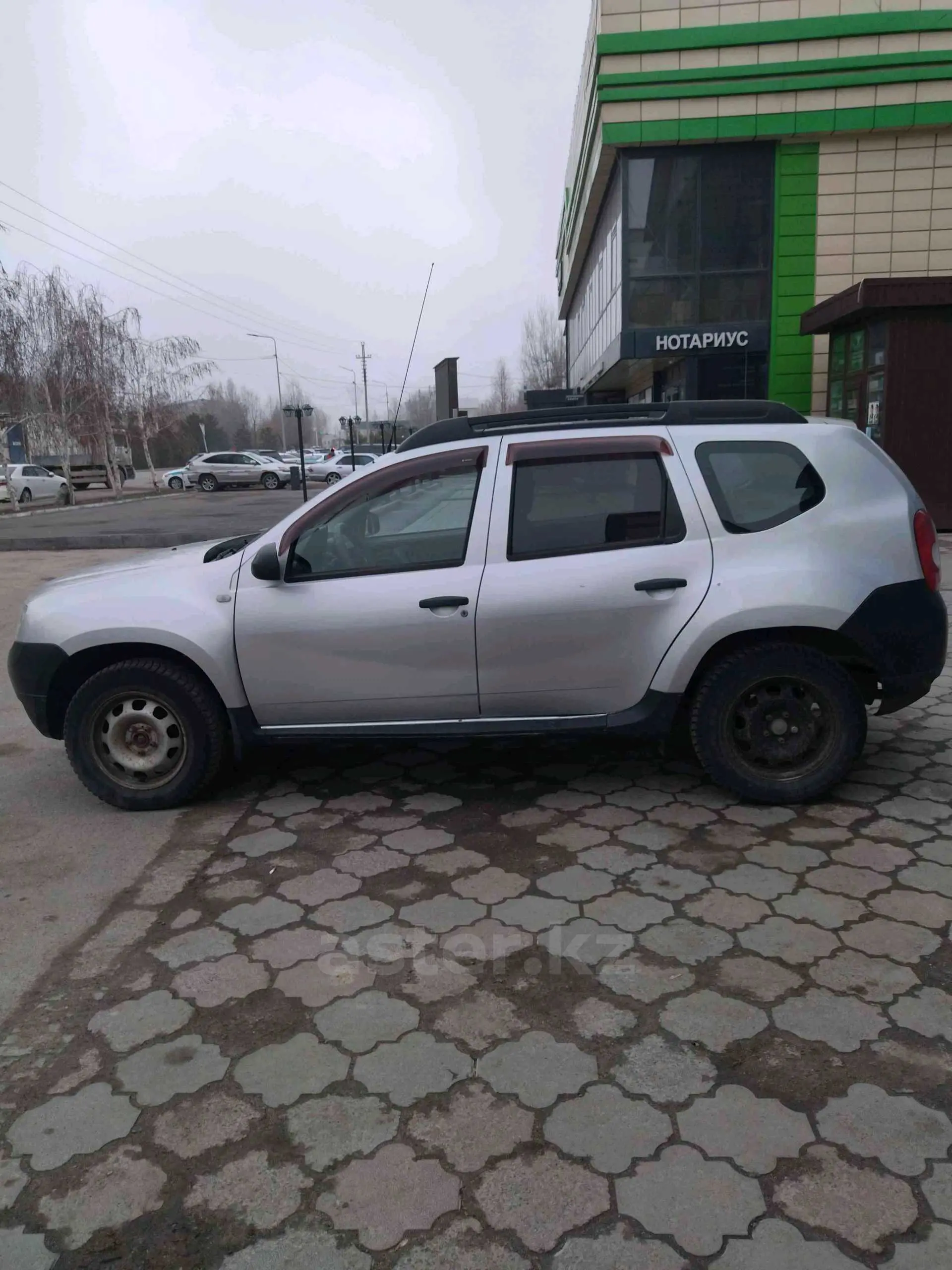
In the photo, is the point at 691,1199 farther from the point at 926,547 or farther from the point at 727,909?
the point at 926,547

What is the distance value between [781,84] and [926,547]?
15.7m

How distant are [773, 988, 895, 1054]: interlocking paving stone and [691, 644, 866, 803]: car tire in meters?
1.46

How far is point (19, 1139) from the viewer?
246 cm

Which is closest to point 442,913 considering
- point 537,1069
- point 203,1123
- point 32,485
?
point 537,1069

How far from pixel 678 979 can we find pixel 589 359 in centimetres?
2674

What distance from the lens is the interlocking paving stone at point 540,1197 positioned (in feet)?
6.97

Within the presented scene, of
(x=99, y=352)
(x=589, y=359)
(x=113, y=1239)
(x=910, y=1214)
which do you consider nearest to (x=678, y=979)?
(x=910, y=1214)

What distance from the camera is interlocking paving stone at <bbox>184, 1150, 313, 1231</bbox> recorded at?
220 centimetres

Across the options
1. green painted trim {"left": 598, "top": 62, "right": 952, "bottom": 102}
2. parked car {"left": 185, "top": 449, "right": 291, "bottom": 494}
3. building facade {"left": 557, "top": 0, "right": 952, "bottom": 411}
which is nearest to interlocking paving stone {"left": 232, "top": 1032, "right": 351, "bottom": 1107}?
building facade {"left": 557, "top": 0, "right": 952, "bottom": 411}

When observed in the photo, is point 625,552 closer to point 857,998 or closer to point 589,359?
point 857,998

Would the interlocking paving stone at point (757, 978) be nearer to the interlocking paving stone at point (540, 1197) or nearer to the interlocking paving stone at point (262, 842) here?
the interlocking paving stone at point (540, 1197)

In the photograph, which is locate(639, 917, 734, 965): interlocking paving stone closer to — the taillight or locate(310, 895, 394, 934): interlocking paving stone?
locate(310, 895, 394, 934): interlocking paving stone

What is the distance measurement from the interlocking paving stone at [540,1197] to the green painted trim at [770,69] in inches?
717

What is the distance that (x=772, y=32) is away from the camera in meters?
16.2
